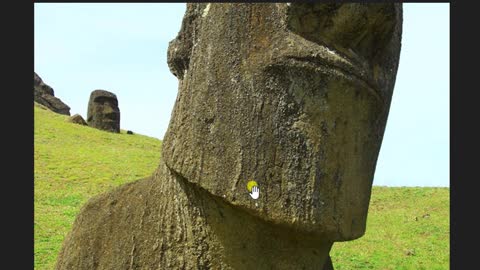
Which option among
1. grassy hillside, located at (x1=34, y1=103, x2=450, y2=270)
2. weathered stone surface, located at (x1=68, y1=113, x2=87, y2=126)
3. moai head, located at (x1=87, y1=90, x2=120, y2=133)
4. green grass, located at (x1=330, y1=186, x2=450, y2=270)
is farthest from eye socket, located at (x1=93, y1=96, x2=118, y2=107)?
green grass, located at (x1=330, y1=186, x2=450, y2=270)

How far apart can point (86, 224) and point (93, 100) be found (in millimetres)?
24892

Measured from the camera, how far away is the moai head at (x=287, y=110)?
305 cm

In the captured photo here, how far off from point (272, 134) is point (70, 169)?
15148mm

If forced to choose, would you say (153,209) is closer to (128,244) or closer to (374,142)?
(128,244)

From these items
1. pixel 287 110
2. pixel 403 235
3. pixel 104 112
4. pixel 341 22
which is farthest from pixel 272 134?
pixel 104 112

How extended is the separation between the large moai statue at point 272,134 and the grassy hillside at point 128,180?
23.4 feet

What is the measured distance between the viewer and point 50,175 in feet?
54.3

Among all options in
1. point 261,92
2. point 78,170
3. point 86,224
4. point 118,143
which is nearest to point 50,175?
point 78,170

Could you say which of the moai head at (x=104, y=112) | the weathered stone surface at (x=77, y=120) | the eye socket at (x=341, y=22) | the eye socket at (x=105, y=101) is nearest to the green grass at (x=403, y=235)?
the eye socket at (x=341, y=22)

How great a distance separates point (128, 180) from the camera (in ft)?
54.0

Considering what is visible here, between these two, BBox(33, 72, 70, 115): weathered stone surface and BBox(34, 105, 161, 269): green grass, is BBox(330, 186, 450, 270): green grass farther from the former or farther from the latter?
BBox(33, 72, 70, 115): weathered stone surface

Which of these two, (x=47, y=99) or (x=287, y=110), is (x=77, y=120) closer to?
(x=47, y=99)

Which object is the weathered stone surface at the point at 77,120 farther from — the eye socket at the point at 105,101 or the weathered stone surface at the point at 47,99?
the weathered stone surface at the point at 47,99

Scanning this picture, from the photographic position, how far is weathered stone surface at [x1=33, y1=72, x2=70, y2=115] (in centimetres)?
3566
